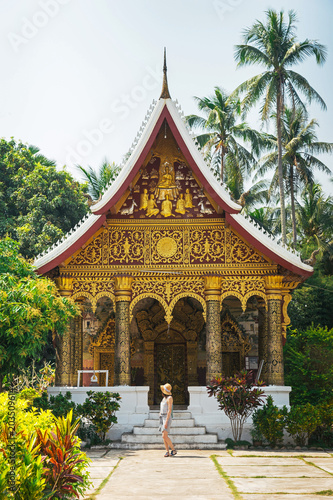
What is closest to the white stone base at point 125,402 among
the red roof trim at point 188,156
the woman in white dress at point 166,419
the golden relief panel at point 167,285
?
the golden relief panel at point 167,285

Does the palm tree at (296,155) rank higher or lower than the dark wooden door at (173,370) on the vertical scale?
higher

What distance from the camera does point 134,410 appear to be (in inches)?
540

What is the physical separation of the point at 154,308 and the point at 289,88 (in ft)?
51.3

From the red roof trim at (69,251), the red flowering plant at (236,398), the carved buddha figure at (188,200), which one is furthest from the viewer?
the carved buddha figure at (188,200)

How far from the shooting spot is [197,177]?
572 inches

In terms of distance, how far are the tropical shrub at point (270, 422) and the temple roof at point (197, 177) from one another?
3.29 metres

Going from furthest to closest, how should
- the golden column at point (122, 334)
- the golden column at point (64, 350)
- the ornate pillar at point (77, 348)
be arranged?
the ornate pillar at point (77, 348) < the golden column at point (64, 350) < the golden column at point (122, 334)

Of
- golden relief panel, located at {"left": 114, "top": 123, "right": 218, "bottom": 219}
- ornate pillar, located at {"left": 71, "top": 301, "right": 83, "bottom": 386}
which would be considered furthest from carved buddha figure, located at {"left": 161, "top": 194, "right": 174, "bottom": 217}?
ornate pillar, located at {"left": 71, "top": 301, "right": 83, "bottom": 386}

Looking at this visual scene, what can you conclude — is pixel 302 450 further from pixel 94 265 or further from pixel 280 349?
pixel 94 265

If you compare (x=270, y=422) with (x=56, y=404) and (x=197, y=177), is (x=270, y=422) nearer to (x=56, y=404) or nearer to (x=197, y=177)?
(x=56, y=404)

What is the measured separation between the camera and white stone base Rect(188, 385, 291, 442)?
13.3 m

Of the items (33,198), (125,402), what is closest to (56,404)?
(125,402)

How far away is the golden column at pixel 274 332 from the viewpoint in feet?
46.5

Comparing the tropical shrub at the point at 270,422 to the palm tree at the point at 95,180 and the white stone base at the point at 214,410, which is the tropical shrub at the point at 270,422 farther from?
the palm tree at the point at 95,180
